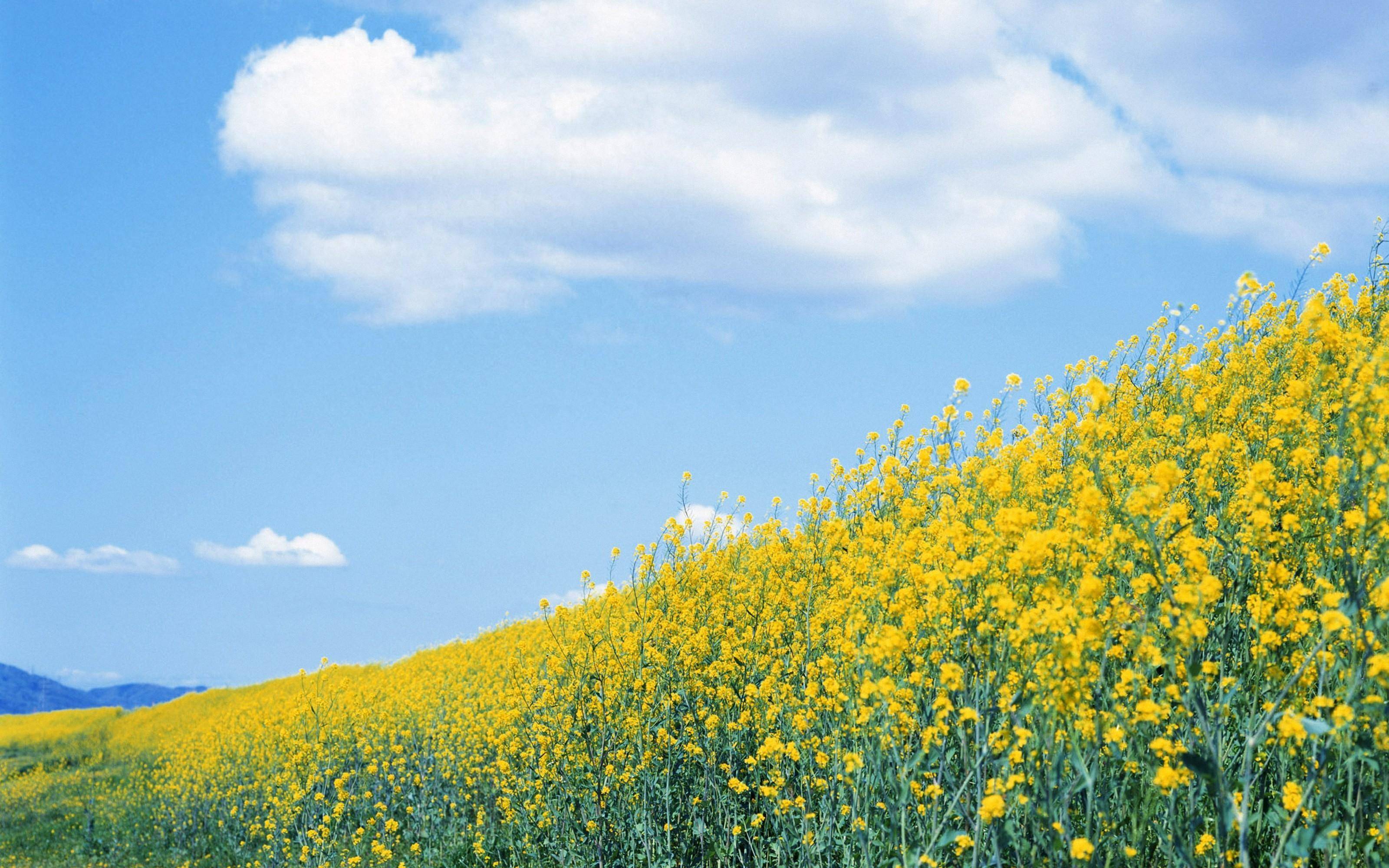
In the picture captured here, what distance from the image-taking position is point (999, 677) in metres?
3.77

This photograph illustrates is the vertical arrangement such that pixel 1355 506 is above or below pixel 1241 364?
below

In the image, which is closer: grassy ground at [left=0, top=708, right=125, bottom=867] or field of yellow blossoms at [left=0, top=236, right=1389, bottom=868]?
field of yellow blossoms at [left=0, top=236, right=1389, bottom=868]

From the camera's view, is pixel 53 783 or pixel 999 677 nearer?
pixel 999 677

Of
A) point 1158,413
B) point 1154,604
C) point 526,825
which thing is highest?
point 1158,413

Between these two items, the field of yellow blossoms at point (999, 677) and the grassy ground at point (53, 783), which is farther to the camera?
the grassy ground at point (53, 783)

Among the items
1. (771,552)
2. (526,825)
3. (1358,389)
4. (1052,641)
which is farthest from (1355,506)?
(526,825)

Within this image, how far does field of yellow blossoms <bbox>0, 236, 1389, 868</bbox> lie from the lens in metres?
3.43

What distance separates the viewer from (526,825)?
7176 millimetres

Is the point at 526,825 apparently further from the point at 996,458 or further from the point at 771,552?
the point at 996,458

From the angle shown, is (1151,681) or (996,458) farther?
(996,458)

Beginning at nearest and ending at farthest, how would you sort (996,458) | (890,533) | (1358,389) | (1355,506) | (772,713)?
(1358,389)
(1355,506)
(772,713)
(890,533)
(996,458)

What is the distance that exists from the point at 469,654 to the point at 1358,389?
14640 mm

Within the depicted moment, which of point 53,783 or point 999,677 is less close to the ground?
point 999,677

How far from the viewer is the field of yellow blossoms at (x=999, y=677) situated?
11.3ft
